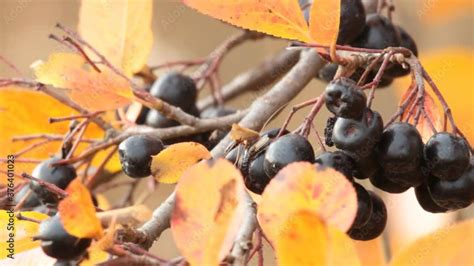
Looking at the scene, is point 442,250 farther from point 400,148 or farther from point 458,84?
point 458,84

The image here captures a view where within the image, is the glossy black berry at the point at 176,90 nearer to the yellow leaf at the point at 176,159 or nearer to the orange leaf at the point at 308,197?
the yellow leaf at the point at 176,159

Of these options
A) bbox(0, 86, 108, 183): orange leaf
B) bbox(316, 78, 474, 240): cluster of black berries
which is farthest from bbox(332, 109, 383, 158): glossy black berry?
bbox(0, 86, 108, 183): orange leaf

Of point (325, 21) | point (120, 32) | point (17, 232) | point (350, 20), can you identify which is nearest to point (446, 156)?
point (325, 21)

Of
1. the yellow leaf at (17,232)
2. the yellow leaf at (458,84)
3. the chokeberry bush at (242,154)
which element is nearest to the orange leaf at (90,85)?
the chokeberry bush at (242,154)

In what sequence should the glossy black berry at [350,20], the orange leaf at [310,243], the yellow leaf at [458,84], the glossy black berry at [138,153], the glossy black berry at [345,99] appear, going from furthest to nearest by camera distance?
1. the yellow leaf at [458,84]
2. the glossy black berry at [350,20]
3. the glossy black berry at [138,153]
4. the glossy black berry at [345,99]
5. the orange leaf at [310,243]

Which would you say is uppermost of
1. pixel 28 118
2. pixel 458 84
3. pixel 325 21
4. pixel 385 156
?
pixel 325 21

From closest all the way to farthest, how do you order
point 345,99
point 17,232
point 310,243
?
point 310,243, point 345,99, point 17,232

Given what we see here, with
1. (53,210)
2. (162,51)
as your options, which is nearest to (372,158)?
(53,210)

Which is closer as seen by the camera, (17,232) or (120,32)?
(17,232)
